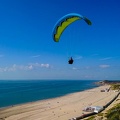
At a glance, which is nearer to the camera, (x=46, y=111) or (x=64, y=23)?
(x=64, y=23)

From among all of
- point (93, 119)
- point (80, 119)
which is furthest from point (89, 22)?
point (80, 119)

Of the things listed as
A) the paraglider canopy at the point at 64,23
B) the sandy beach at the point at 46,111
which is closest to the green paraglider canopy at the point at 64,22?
the paraglider canopy at the point at 64,23

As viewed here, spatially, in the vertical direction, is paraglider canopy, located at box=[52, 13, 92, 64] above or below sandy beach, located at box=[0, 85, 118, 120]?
above

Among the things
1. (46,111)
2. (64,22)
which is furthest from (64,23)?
(46,111)

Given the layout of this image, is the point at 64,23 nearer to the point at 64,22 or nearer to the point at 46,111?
the point at 64,22

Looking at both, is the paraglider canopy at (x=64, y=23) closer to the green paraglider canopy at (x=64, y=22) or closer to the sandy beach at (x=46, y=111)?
the green paraglider canopy at (x=64, y=22)

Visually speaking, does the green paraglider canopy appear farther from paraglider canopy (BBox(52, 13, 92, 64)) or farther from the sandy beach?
the sandy beach

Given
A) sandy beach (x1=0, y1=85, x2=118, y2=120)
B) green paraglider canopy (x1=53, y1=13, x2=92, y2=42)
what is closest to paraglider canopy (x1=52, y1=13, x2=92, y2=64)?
green paraglider canopy (x1=53, y1=13, x2=92, y2=42)

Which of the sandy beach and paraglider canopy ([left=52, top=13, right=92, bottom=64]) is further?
the sandy beach

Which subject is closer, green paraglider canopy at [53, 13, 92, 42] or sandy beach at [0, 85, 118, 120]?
green paraglider canopy at [53, 13, 92, 42]

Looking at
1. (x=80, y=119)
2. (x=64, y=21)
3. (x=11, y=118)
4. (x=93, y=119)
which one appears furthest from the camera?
(x=11, y=118)

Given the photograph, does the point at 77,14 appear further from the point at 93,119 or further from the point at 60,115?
the point at 60,115
